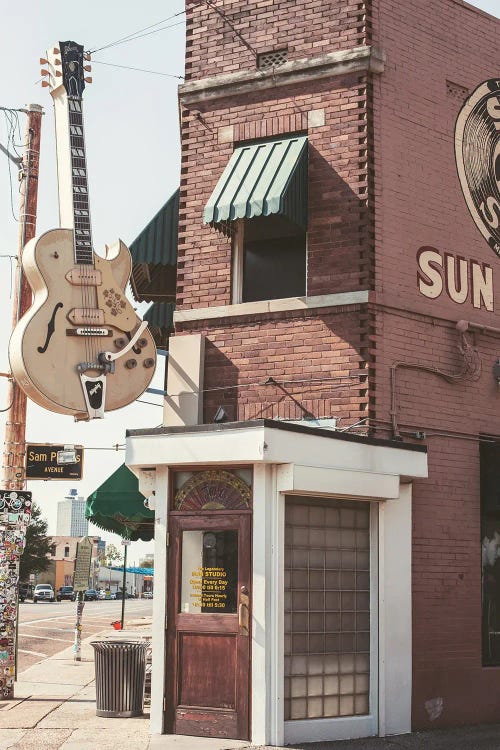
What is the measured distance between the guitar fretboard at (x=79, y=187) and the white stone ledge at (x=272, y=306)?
5.14ft

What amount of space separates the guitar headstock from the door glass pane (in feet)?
20.2

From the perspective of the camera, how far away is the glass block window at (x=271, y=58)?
44.2ft

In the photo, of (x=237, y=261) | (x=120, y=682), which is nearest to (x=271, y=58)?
(x=237, y=261)

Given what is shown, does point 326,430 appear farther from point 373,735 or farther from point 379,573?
point 373,735

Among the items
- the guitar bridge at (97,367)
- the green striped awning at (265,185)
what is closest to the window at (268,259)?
the green striped awning at (265,185)

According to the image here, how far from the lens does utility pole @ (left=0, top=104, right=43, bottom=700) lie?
14.7 m

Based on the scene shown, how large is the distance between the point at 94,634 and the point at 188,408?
21292 millimetres

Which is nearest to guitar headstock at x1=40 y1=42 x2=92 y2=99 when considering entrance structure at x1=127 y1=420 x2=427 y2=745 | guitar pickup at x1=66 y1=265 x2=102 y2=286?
guitar pickup at x1=66 y1=265 x2=102 y2=286

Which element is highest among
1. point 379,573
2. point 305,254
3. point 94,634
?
point 305,254

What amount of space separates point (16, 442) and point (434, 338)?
6.73 metres

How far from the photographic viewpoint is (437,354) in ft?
42.2

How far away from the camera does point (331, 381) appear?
12242mm

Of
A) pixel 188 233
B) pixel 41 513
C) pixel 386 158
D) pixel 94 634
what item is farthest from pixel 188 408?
pixel 41 513

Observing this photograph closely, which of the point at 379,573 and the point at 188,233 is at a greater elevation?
the point at 188,233
